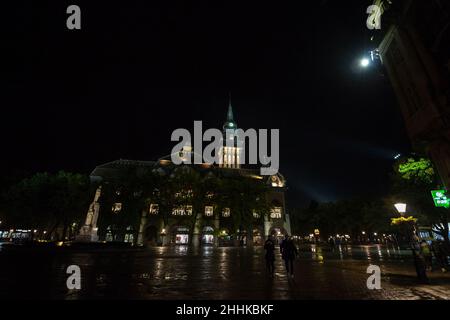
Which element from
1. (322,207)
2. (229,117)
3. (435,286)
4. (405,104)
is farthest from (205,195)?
(229,117)

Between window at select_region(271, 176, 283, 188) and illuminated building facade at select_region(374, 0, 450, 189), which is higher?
window at select_region(271, 176, 283, 188)

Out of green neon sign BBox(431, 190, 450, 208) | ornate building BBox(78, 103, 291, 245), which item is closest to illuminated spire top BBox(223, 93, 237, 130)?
ornate building BBox(78, 103, 291, 245)

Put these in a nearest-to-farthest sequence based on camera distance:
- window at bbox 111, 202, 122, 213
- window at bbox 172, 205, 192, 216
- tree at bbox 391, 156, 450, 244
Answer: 1. tree at bbox 391, 156, 450, 244
2. window at bbox 172, 205, 192, 216
3. window at bbox 111, 202, 122, 213

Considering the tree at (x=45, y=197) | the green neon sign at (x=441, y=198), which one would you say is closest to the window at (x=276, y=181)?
the tree at (x=45, y=197)

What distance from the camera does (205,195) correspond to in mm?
44719

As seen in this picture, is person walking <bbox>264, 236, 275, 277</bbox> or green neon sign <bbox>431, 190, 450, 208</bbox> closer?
person walking <bbox>264, 236, 275, 277</bbox>

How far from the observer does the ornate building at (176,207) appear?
4328cm

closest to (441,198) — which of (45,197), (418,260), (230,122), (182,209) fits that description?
(418,260)

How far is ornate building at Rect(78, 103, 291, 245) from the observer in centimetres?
4328

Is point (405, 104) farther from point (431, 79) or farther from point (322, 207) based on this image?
point (322, 207)

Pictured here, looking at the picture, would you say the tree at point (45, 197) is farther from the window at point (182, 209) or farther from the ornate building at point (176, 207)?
the window at point (182, 209)

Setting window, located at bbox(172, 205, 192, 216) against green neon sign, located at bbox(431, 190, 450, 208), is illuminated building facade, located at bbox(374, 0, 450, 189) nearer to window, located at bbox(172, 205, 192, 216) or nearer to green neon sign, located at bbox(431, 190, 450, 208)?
green neon sign, located at bbox(431, 190, 450, 208)

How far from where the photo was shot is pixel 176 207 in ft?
147
